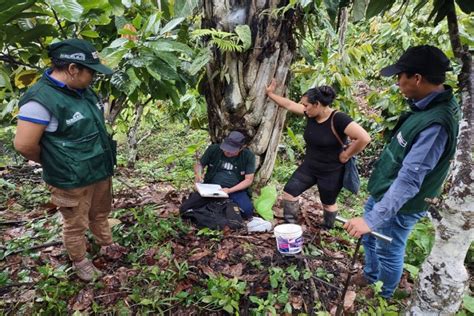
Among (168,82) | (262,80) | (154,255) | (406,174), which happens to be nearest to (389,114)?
(262,80)

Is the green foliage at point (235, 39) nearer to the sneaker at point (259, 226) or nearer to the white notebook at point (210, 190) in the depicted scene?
the white notebook at point (210, 190)

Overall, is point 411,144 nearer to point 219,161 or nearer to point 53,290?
point 219,161

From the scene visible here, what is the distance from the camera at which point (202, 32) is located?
2605mm

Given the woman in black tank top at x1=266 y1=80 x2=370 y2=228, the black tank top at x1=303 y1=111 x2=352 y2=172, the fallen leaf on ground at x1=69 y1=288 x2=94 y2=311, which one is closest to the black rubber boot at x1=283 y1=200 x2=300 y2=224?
the woman in black tank top at x1=266 y1=80 x2=370 y2=228

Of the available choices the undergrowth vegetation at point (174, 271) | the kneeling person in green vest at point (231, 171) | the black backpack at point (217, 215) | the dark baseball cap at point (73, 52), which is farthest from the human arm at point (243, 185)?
the dark baseball cap at point (73, 52)

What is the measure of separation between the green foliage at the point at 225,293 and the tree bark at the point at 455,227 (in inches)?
42.5

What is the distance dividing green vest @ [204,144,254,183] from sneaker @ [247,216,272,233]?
0.48 meters

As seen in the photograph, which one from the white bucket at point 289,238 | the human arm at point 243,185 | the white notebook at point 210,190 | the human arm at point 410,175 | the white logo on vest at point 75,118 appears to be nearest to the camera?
the human arm at point 410,175

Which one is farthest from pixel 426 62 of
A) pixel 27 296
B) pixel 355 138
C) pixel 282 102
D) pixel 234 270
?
pixel 27 296

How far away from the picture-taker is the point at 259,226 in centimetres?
315

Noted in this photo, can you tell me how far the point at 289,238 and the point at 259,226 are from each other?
24.5 inches

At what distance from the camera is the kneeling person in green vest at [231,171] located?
10.6 ft

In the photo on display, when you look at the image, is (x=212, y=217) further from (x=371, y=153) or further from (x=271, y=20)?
(x=371, y=153)

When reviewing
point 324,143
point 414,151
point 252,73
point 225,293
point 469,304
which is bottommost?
point 225,293
